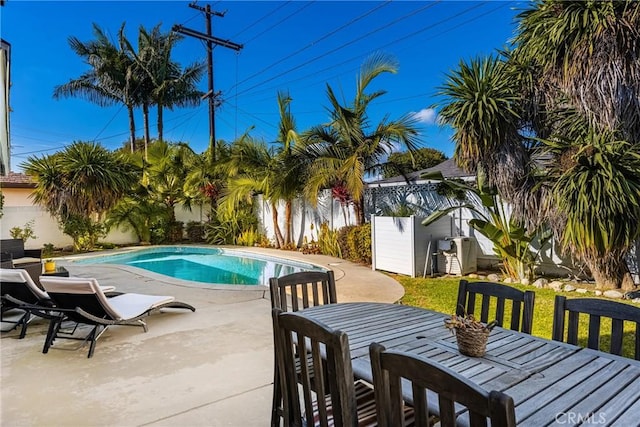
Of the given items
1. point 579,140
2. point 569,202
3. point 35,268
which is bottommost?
point 35,268

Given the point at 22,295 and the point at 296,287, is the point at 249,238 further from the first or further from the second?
the point at 296,287

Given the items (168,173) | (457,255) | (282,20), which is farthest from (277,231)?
(282,20)

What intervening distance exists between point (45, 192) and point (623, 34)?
1579 centimetres

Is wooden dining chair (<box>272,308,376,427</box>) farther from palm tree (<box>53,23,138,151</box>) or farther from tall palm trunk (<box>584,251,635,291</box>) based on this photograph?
palm tree (<box>53,23,138,151</box>)

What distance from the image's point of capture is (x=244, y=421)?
2.90 m

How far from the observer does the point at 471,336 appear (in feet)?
6.81

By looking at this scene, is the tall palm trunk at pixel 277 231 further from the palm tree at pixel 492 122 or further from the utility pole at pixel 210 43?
the palm tree at pixel 492 122

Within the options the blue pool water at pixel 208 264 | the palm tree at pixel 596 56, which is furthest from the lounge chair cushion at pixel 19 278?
the palm tree at pixel 596 56

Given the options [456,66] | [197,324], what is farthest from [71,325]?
[456,66]

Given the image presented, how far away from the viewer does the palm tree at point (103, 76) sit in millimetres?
21781

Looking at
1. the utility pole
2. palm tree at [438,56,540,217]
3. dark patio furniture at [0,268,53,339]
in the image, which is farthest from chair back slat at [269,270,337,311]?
the utility pole

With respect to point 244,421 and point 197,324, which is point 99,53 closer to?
point 197,324

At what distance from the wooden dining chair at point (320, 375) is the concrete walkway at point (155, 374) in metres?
0.98

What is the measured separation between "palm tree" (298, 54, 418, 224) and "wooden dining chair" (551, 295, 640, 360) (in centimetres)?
764
